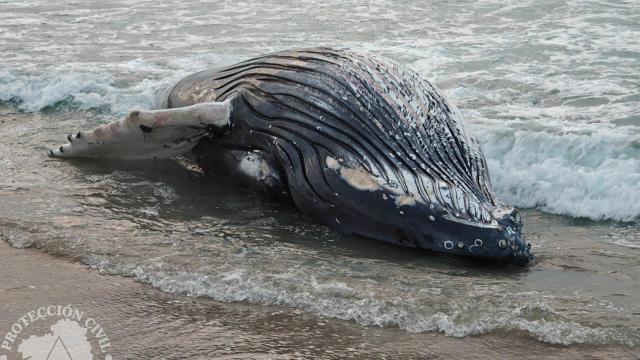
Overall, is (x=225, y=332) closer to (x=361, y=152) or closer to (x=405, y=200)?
(x=405, y=200)

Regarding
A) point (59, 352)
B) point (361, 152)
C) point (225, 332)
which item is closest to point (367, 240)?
point (361, 152)

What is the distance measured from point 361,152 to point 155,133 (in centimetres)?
215

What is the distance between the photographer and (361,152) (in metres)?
7.86

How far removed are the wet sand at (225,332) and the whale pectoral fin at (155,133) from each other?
7.36 feet

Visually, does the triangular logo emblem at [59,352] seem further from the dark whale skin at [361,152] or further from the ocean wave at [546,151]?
the ocean wave at [546,151]

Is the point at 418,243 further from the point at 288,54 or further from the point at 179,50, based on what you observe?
the point at 179,50

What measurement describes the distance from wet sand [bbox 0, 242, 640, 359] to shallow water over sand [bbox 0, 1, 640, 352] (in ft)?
0.44

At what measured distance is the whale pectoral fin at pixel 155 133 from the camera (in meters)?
8.59

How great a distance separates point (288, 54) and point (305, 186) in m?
1.67

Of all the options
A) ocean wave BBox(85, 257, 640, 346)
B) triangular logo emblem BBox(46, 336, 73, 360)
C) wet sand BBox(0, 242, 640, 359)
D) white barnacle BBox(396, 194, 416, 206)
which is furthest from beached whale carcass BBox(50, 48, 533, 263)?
triangular logo emblem BBox(46, 336, 73, 360)

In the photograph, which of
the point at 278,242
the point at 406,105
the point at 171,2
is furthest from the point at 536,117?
the point at 171,2

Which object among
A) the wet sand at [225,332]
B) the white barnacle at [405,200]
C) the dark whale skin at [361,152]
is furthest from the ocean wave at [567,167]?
the wet sand at [225,332]

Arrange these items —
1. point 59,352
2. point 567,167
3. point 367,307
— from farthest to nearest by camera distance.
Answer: point 567,167 < point 367,307 < point 59,352

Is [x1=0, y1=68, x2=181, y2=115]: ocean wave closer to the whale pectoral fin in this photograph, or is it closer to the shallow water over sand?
the shallow water over sand
